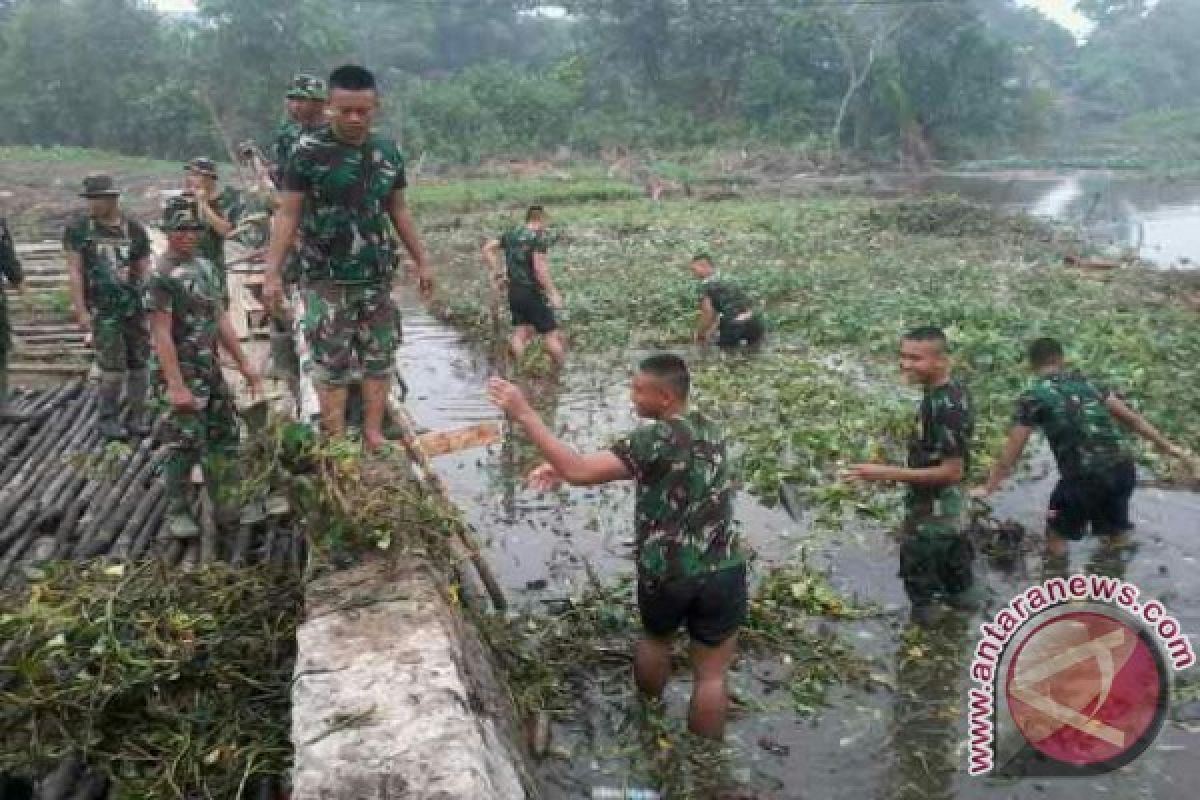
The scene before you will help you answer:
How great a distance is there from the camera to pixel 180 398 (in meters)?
5.43

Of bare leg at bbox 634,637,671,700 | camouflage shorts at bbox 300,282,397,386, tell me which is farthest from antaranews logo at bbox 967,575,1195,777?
camouflage shorts at bbox 300,282,397,386

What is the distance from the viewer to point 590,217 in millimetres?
26188

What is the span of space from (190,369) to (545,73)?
4832 cm

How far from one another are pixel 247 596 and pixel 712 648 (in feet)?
6.42

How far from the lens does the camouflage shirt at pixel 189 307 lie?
5535 mm

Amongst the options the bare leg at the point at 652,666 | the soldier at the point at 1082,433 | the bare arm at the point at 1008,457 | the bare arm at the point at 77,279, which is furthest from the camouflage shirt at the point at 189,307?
the soldier at the point at 1082,433

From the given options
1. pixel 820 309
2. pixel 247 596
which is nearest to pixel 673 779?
pixel 247 596

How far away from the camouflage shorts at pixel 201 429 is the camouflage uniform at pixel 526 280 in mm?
5159

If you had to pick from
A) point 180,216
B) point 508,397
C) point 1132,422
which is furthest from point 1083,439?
point 180,216

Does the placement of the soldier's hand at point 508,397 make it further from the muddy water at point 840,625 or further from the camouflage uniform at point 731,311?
the camouflage uniform at point 731,311

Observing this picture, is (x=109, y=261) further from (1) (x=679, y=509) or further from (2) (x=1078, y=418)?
(2) (x=1078, y=418)

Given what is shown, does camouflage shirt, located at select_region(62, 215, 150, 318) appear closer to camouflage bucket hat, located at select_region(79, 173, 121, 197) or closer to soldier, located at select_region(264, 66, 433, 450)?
camouflage bucket hat, located at select_region(79, 173, 121, 197)

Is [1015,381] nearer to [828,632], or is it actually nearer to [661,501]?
[828,632]

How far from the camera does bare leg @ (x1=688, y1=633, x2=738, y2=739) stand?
438 centimetres
